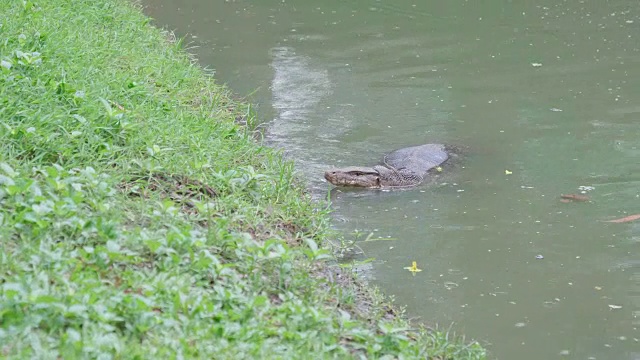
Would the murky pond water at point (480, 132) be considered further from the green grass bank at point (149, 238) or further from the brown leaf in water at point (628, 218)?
the green grass bank at point (149, 238)

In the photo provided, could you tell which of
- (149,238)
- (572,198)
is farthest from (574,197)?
(149,238)

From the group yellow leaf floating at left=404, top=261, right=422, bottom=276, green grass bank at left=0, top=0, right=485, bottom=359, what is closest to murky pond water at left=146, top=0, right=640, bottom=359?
yellow leaf floating at left=404, top=261, right=422, bottom=276

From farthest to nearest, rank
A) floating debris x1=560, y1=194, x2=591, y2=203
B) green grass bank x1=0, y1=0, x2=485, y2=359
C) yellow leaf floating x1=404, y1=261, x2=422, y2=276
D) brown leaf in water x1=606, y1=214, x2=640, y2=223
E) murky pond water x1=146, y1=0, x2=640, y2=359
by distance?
floating debris x1=560, y1=194, x2=591, y2=203
brown leaf in water x1=606, y1=214, x2=640, y2=223
yellow leaf floating x1=404, y1=261, x2=422, y2=276
murky pond water x1=146, y1=0, x2=640, y2=359
green grass bank x1=0, y1=0, x2=485, y2=359

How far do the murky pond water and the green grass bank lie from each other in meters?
0.50

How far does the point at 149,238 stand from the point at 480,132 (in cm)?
435

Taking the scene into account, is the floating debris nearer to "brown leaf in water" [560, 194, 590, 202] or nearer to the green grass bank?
"brown leaf in water" [560, 194, 590, 202]

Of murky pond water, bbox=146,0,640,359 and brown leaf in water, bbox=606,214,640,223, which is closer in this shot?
murky pond water, bbox=146,0,640,359

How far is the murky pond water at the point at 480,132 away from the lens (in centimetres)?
491

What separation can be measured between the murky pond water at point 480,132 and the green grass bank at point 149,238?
50 centimetres

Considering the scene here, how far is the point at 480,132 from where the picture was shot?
785cm

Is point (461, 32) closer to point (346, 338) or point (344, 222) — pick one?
point (344, 222)

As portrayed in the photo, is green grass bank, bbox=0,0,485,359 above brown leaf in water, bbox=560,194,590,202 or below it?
above

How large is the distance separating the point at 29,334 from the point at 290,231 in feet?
7.16

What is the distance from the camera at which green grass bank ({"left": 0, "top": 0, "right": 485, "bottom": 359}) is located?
3.37 metres
